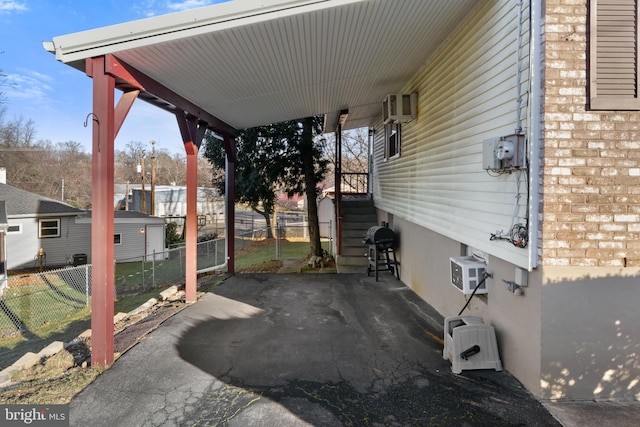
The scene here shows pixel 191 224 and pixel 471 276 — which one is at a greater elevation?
pixel 191 224

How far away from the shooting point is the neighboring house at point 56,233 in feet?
56.4

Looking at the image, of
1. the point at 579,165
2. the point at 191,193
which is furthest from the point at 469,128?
the point at 191,193

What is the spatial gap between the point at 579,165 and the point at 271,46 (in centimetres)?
359

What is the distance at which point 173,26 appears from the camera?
3.85 meters

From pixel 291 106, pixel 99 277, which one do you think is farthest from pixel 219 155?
pixel 99 277

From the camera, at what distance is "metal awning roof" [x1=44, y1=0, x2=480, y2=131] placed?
388 centimetres

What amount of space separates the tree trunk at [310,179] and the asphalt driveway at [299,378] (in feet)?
21.5

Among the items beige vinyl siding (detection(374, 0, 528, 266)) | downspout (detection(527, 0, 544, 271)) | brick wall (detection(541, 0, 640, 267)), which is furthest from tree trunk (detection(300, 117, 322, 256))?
brick wall (detection(541, 0, 640, 267))

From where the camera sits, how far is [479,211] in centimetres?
446

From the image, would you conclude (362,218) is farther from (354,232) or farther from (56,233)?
(56,233)

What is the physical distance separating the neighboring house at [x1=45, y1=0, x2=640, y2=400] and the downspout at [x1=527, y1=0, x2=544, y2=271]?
0.03 ft

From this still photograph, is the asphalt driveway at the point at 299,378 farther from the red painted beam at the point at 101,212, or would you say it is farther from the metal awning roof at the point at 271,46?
the metal awning roof at the point at 271,46

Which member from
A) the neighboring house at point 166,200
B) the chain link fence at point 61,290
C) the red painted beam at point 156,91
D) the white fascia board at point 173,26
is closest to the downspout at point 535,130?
the white fascia board at point 173,26

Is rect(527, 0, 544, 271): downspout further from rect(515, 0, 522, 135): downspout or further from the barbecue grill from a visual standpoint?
the barbecue grill
